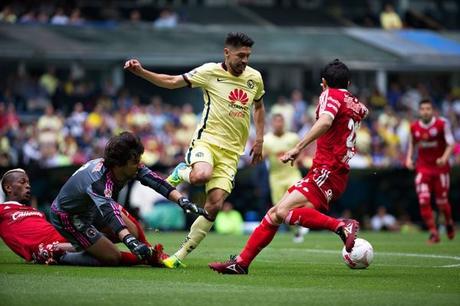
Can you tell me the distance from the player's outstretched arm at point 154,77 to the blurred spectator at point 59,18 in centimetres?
2407

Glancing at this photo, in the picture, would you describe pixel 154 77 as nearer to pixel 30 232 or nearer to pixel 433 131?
pixel 30 232

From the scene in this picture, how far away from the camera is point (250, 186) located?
26781 millimetres

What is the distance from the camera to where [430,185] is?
68.0 ft

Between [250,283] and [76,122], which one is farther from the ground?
[250,283]

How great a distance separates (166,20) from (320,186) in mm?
27528

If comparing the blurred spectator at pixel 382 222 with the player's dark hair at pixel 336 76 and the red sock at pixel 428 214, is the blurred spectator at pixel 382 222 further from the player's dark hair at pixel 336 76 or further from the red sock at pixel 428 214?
the player's dark hair at pixel 336 76

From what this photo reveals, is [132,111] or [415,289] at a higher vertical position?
[415,289]

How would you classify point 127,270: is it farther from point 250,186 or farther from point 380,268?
point 250,186

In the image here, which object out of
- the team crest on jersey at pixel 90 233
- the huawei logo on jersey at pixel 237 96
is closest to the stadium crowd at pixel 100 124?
the huawei logo on jersey at pixel 237 96

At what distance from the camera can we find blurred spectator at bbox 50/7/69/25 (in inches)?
1439

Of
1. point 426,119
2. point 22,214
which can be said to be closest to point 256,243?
point 22,214

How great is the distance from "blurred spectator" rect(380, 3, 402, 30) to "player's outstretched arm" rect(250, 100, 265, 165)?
30.4 metres

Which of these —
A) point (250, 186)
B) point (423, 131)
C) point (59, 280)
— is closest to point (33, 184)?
point (250, 186)

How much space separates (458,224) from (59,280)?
18.9m
